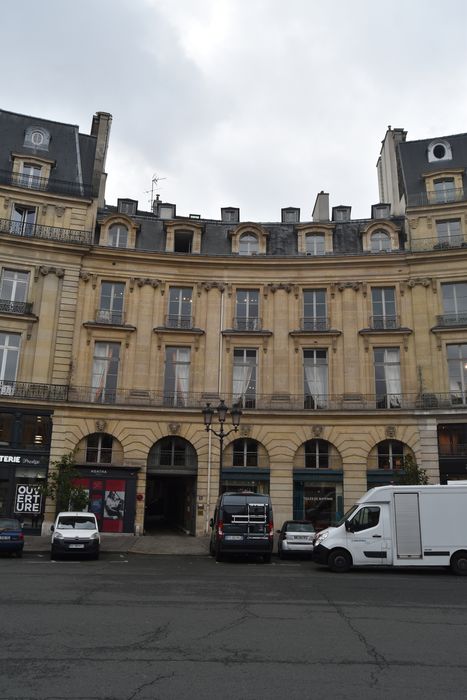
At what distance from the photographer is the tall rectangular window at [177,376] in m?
31.6

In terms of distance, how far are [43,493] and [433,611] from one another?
2167 centimetres

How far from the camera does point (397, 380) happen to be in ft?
103

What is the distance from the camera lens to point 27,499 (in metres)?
28.9

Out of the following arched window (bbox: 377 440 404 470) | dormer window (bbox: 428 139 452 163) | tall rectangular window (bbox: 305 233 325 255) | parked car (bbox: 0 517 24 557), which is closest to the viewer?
parked car (bbox: 0 517 24 557)

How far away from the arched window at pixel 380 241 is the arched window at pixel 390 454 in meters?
11.5

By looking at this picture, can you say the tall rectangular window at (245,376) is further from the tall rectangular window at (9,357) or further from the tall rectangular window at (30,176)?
the tall rectangular window at (30,176)

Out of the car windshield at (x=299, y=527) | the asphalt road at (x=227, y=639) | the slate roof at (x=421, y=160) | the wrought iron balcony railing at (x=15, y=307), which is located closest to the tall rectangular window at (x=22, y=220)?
the wrought iron balcony railing at (x=15, y=307)

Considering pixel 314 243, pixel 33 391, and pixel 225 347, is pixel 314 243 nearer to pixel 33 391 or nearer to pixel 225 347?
pixel 225 347

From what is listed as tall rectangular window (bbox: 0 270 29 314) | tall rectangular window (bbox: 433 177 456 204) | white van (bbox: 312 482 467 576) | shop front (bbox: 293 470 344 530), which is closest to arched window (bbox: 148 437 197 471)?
shop front (bbox: 293 470 344 530)

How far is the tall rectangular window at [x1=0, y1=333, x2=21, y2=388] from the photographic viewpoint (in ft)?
Answer: 98.3

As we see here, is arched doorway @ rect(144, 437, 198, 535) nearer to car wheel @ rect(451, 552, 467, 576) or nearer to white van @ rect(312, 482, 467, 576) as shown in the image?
white van @ rect(312, 482, 467, 576)

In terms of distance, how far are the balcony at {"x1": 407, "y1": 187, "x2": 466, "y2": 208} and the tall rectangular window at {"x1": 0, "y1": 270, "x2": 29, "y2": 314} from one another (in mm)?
22588

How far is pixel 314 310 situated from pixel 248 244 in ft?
19.6

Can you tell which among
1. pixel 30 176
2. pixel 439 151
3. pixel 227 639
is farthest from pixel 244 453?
pixel 227 639
